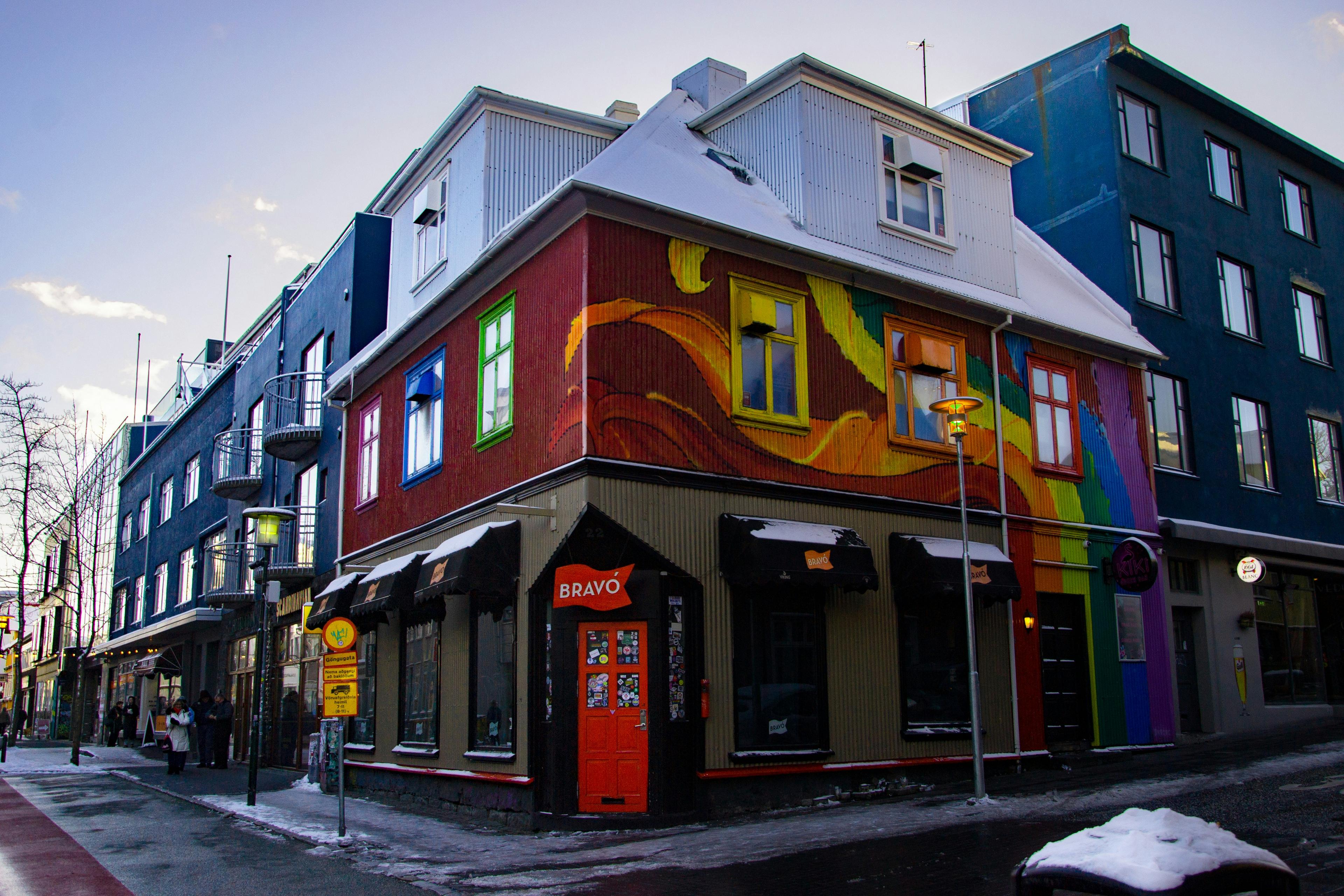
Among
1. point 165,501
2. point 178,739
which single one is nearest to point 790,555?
point 178,739

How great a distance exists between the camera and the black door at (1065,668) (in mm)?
17453

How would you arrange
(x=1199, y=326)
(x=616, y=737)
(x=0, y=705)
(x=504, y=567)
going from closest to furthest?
(x=616, y=737), (x=504, y=567), (x=1199, y=326), (x=0, y=705)

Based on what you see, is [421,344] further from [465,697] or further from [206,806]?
[206,806]

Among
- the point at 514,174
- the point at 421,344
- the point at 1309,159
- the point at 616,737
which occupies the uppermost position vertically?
the point at 1309,159

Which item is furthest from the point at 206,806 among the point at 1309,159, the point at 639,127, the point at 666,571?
the point at 1309,159

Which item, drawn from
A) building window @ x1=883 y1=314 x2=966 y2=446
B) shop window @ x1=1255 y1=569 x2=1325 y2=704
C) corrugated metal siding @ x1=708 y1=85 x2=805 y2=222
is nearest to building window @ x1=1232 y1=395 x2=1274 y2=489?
shop window @ x1=1255 y1=569 x2=1325 y2=704

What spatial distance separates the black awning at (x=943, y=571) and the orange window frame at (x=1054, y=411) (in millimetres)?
2823

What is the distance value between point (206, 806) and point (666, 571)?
9.26 meters

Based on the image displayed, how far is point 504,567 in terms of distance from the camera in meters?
14.1

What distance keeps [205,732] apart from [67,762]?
731 cm

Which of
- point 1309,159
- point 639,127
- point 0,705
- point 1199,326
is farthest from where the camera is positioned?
point 0,705

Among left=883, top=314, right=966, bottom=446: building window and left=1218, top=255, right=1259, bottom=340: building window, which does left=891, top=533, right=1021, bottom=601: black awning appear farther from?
left=1218, top=255, right=1259, bottom=340: building window

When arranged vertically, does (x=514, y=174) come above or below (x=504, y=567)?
above

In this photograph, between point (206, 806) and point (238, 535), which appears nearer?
point (206, 806)
